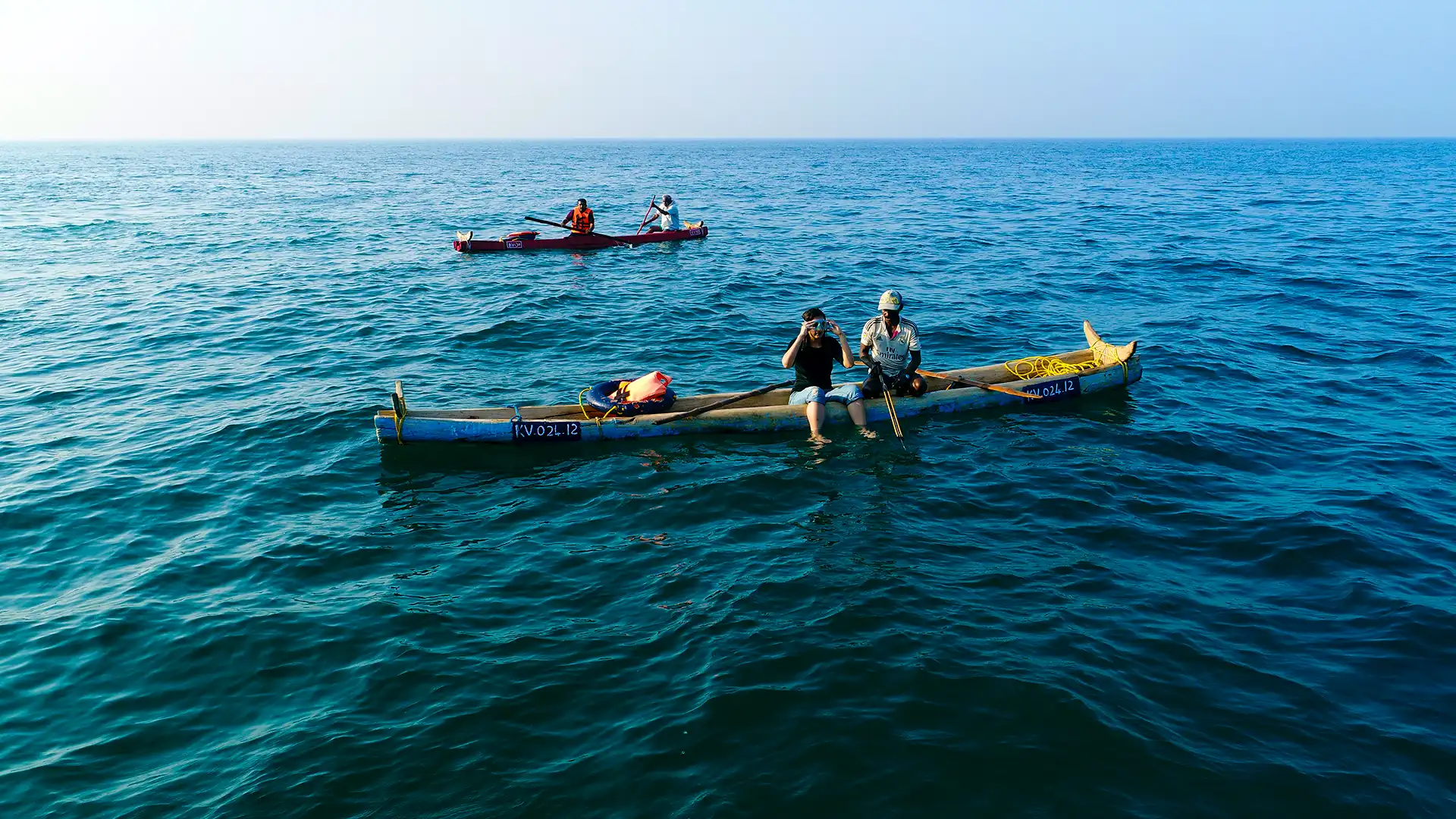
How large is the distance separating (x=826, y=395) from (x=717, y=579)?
483 centimetres

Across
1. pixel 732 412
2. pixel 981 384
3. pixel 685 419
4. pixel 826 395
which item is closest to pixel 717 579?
pixel 685 419

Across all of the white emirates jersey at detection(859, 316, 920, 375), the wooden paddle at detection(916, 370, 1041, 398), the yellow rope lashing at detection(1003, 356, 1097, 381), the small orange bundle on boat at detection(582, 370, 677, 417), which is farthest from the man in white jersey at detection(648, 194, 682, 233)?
the small orange bundle on boat at detection(582, 370, 677, 417)

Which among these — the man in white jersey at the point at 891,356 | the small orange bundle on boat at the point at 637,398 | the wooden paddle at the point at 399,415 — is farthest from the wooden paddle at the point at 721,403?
the wooden paddle at the point at 399,415

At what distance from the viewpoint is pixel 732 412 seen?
42.9ft

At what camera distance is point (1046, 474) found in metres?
11.7

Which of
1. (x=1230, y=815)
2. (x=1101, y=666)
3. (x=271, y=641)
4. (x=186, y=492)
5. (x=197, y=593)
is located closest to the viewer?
(x=1230, y=815)

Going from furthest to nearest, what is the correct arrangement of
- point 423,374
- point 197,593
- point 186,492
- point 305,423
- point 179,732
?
point 423,374 → point 305,423 → point 186,492 → point 197,593 → point 179,732

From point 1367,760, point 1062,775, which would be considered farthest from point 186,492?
point 1367,760

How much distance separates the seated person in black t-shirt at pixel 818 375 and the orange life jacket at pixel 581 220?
797 inches

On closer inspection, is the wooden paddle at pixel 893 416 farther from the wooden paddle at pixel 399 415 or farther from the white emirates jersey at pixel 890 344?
the wooden paddle at pixel 399 415

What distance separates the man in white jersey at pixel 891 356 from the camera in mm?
13430

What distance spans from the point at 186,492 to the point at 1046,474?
12032mm

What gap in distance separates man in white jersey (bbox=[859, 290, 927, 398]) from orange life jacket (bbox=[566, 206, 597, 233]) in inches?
803

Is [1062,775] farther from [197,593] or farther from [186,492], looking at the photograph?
[186,492]
